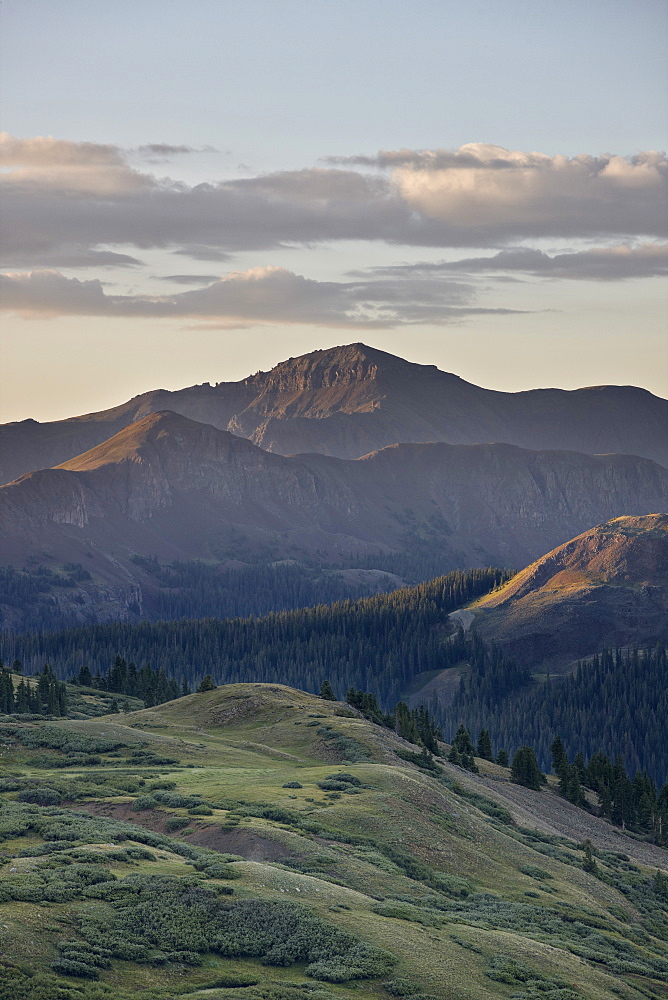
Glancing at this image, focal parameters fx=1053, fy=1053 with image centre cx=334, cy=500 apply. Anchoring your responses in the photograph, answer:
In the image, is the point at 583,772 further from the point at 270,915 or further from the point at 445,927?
the point at 270,915

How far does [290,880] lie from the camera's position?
51.5 meters

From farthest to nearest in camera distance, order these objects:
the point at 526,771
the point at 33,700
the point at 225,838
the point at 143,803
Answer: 1. the point at 33,700
2. the point at 526,771
3. the point at 143,803
4. the point at 225,838

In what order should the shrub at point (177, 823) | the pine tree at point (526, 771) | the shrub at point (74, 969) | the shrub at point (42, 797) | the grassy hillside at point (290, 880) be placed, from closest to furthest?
the shrub at point (74, 969) → the grassy hillside at point (290, 880) → the shrub at point (177, 823) → the shrub at point (42, 797) → the pine tree at point (526, 771)

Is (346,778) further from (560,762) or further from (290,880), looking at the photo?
(560,762)

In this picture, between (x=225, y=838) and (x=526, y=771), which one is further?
(x=526, y=771)

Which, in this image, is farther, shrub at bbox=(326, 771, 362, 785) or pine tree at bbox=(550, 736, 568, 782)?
pine tree at bbox=(550, 736, 568, 782)

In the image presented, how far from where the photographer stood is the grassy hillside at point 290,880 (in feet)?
134

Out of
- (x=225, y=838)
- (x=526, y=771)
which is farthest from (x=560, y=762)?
(x=225, y=838)

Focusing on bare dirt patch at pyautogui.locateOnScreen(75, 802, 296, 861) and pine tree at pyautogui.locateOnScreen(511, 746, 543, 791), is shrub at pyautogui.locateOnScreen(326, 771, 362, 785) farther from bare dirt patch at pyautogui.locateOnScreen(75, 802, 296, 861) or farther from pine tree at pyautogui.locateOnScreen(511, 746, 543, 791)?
pine tree at pyautogui.locateOnScreen(511, 746, 543, 791)

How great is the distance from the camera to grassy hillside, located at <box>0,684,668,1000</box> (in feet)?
134

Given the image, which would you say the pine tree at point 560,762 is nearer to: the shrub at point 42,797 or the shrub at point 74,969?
the shrub at point 42,797

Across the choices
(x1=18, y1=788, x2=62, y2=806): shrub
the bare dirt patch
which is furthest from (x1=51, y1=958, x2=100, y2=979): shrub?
(x1=18, y1=788, x2=62, y2=806): shrub

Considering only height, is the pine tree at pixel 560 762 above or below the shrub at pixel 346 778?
below

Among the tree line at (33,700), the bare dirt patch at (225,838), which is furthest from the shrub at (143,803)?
the tree line at (33,700)
